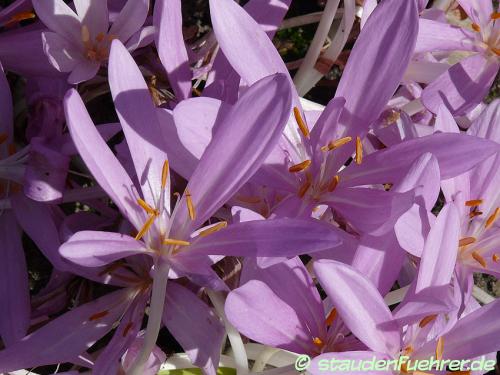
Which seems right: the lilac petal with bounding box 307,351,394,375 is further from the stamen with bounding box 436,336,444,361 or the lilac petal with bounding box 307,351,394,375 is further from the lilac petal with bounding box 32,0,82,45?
the lilac petal with bounding box 32,0,82,45

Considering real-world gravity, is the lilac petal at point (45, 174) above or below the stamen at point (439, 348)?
above

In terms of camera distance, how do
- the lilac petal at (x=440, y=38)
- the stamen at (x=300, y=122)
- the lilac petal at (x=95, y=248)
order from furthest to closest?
the lilac petal at (x=440, y=38), the stamen at (x=300, y=122), the lilac petal at (x=95, y=248)

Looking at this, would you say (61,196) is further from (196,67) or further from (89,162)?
(196,67)

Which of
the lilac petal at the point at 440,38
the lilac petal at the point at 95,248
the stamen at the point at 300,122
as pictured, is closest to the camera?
the lilac petal at the point at 95,248

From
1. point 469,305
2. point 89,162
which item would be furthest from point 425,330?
point 89,162

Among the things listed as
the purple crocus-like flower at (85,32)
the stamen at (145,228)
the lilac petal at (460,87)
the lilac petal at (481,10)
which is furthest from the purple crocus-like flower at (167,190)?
the lilac petal at (481,10)

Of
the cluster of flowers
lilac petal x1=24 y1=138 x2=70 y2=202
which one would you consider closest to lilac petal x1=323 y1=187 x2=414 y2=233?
the cluster of flowers

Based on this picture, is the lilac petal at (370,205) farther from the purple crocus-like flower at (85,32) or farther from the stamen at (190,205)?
the purple crocus-like flower at (85,32)
